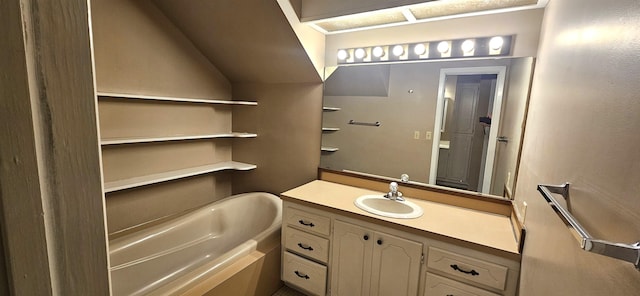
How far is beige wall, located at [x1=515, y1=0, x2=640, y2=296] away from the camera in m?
0.51

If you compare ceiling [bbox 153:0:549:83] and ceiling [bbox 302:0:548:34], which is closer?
ceiling [bbox 302:0:548:34]

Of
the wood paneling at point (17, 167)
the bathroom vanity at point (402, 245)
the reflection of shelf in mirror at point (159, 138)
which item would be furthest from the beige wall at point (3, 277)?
the reflection of shelf in mirror at point (159, 138)

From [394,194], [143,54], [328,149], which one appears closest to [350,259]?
[394,194]

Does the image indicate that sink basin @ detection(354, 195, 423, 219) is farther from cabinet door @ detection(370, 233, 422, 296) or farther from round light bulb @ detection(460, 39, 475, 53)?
round light bulb @ detection(460, 39, 475, 53)

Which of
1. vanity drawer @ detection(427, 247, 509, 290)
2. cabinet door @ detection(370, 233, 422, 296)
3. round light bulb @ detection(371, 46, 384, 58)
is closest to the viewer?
vanity drawer @ detection(427, 247, 509, 290)

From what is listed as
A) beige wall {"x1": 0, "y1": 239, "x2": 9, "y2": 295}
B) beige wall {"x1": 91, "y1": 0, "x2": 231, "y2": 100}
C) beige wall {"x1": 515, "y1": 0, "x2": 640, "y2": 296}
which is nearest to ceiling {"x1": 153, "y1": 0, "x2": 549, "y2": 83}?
beige wall {"x1": 91, "y1": 0, "x2": 231, "y2": 100}

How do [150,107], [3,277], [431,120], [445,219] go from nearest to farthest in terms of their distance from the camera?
[3,277] → [445,219] → [431,120] → [150,107]

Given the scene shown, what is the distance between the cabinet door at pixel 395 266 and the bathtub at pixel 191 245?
34.8 inches

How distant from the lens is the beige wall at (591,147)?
51cm

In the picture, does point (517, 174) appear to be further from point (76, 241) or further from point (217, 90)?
point (217, 90)

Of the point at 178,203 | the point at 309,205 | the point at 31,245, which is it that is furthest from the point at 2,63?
the point at 178,203

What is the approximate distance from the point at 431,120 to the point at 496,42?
64cm

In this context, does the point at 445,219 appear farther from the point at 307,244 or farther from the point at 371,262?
the point at 307,244

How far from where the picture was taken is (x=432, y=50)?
196cm
